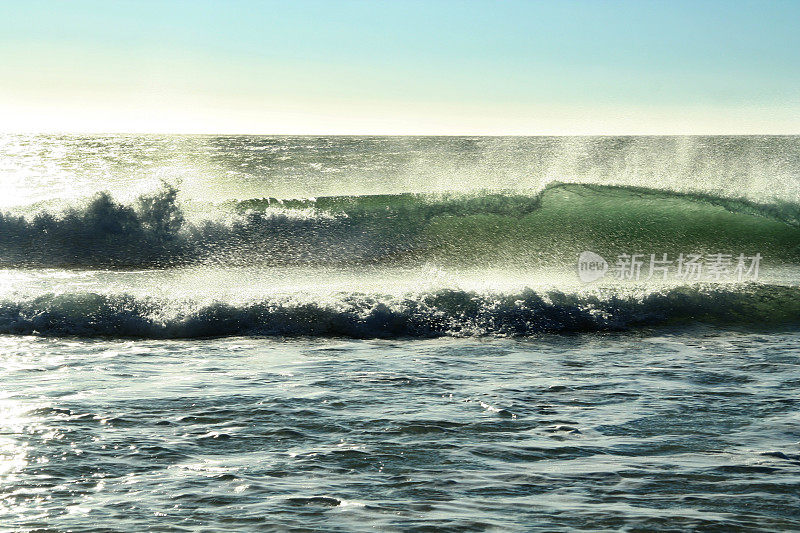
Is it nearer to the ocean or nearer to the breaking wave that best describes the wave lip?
the ocean

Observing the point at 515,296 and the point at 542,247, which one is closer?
the point at 515,296

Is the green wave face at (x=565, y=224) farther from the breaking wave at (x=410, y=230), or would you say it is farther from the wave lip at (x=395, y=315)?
the wave lip at (x=395, y=315)

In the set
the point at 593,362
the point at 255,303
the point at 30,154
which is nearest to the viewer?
the point at 593,362

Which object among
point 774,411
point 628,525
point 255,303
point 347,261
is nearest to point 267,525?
point 628,525

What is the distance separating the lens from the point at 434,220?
15.0 meters

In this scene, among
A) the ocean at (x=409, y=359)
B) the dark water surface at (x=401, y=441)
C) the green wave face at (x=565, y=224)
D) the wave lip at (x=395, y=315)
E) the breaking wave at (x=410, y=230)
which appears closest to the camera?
the dark water surface at (x=401, y=441)

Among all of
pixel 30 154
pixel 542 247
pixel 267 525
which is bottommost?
pixel 267 525

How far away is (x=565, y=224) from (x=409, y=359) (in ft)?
26.8

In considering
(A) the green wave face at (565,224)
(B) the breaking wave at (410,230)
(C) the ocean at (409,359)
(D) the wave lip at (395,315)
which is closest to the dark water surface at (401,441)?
(C) the ocean at (409,359)

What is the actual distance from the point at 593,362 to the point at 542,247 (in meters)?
6.86

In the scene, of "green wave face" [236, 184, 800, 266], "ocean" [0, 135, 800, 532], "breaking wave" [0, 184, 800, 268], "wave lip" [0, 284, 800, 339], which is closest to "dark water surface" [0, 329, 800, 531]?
"ocean" [0, 135, 800, 532]

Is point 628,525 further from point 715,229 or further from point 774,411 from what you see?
point 715,229

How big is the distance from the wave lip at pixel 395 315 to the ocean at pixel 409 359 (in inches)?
1.3

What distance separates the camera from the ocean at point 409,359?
142 inches
